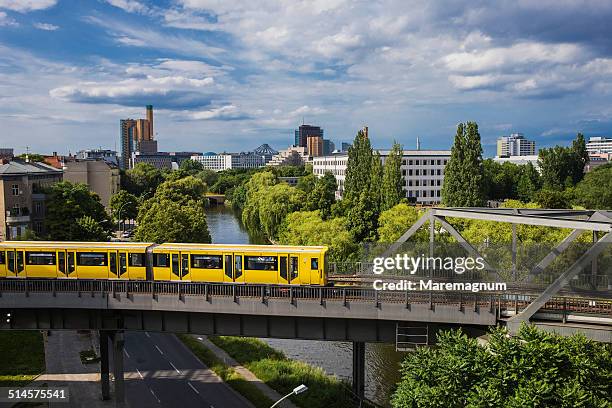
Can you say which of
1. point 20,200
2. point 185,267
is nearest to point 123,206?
point 20,200

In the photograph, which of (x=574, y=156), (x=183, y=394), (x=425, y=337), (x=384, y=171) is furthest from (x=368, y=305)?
(x=574, y=156)

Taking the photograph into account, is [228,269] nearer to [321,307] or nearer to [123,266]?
[123,266]

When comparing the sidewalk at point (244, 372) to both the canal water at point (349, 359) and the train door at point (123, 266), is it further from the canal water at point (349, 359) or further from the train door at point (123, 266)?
the train door at point (123, 266)

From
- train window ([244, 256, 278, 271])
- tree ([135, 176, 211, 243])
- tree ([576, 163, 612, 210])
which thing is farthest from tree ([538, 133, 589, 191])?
train window ([244, 256, 278, 271])

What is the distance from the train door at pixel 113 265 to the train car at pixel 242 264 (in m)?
2.60

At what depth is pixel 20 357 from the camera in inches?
1767

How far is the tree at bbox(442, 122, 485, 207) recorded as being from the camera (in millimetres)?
81688

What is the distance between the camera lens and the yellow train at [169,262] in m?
34.8

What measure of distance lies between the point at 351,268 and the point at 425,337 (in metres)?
12.3

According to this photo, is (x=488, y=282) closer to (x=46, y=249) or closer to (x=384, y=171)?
(x=46, y=249)

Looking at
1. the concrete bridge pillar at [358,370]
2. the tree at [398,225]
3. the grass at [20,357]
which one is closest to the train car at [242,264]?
the concrete bridge pillar at [358,370]

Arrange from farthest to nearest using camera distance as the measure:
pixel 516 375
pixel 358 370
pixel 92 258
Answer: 1. pixel 358 370
2. pixel 92 258
3. pixel 516 375

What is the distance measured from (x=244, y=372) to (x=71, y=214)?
4407cm

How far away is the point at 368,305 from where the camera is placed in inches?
1145
